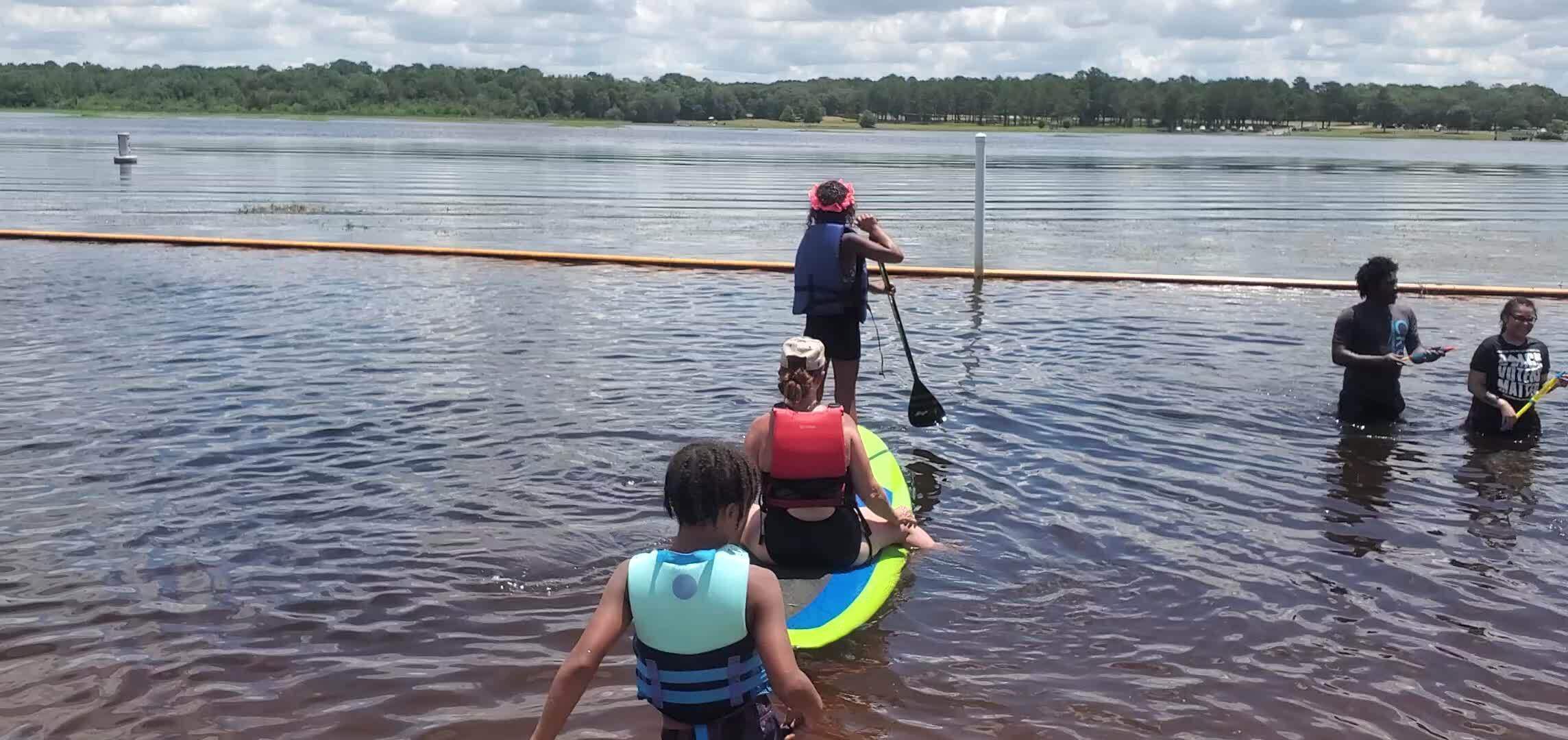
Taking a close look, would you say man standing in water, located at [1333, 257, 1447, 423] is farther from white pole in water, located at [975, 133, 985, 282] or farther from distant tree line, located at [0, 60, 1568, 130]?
distant tree line, located at [0, 60, 1568, 130]

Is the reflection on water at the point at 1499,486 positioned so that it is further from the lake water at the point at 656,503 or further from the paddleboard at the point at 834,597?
the paddleboard at the point at 834,597

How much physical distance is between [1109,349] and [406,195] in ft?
73.8

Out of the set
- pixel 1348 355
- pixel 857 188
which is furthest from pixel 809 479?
pixel 857 188

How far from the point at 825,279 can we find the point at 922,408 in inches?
58.9

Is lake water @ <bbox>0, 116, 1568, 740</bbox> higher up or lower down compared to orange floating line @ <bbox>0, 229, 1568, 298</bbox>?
lower down

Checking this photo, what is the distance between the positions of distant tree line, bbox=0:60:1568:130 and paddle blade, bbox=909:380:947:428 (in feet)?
434

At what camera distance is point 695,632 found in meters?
3.44

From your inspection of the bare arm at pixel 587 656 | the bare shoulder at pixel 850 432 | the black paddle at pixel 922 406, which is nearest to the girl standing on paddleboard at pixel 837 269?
the black paddle at pixel 922 406

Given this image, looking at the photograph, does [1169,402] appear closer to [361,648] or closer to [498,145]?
[361,648]

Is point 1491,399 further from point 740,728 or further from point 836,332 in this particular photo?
point 740,728

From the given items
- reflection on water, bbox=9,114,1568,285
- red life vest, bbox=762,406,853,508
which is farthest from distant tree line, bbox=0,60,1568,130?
red life vest, bbox=762,406,853,508

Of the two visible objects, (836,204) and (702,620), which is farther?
(836,204)

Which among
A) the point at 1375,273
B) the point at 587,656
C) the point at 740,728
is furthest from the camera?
the point at 1375,273

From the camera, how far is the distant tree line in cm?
13350
